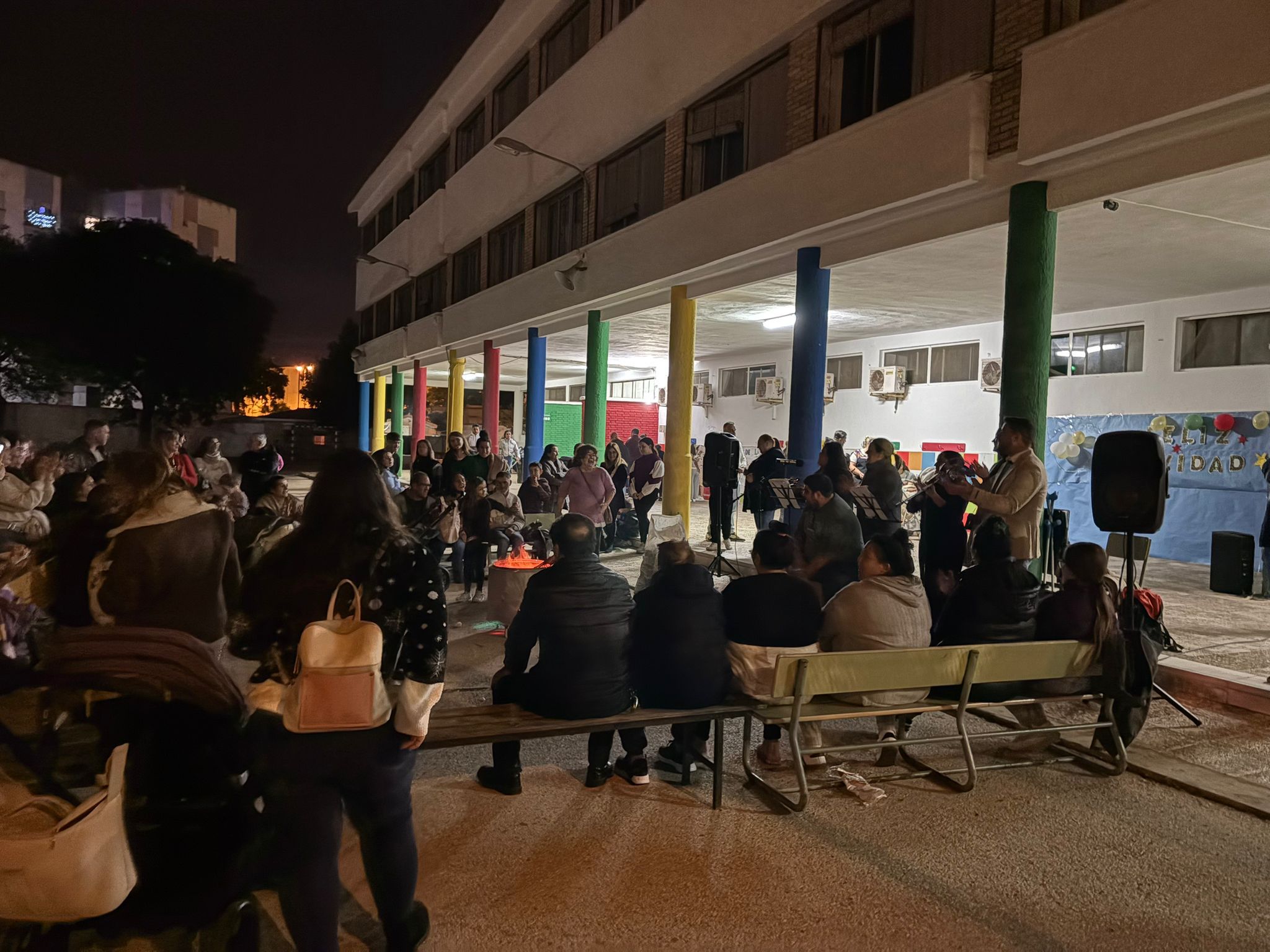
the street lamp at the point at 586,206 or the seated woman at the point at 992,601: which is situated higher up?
the street lamp at the point at 586,206

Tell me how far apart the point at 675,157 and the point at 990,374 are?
23.4 ft

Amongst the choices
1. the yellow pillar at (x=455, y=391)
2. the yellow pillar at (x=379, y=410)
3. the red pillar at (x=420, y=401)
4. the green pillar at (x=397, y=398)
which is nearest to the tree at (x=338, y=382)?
the yellow pillar at (x=379, y=410)

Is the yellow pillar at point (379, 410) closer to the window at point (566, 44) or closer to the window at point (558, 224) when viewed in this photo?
the window at point (558, 224)

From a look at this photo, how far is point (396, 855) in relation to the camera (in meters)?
2.75

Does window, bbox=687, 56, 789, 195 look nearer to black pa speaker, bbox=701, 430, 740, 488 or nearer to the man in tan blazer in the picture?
black pa speaker, bbox=701, 430, 740, 488

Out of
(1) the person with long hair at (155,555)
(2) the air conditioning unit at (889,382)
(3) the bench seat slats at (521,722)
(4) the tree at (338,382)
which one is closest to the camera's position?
(1) the person with long hair at (155,555)

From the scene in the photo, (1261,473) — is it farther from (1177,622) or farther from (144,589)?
(144,589)

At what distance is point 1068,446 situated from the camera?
14102mm

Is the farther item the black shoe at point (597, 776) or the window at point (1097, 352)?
the window at point (1097, 352)

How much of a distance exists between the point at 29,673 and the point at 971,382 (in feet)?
54.7

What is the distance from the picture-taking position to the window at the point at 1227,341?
11.9 m

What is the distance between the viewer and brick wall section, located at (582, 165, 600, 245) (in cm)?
1650

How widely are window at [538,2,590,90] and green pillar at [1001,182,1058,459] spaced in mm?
11797

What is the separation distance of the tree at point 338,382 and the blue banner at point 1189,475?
166 ft
